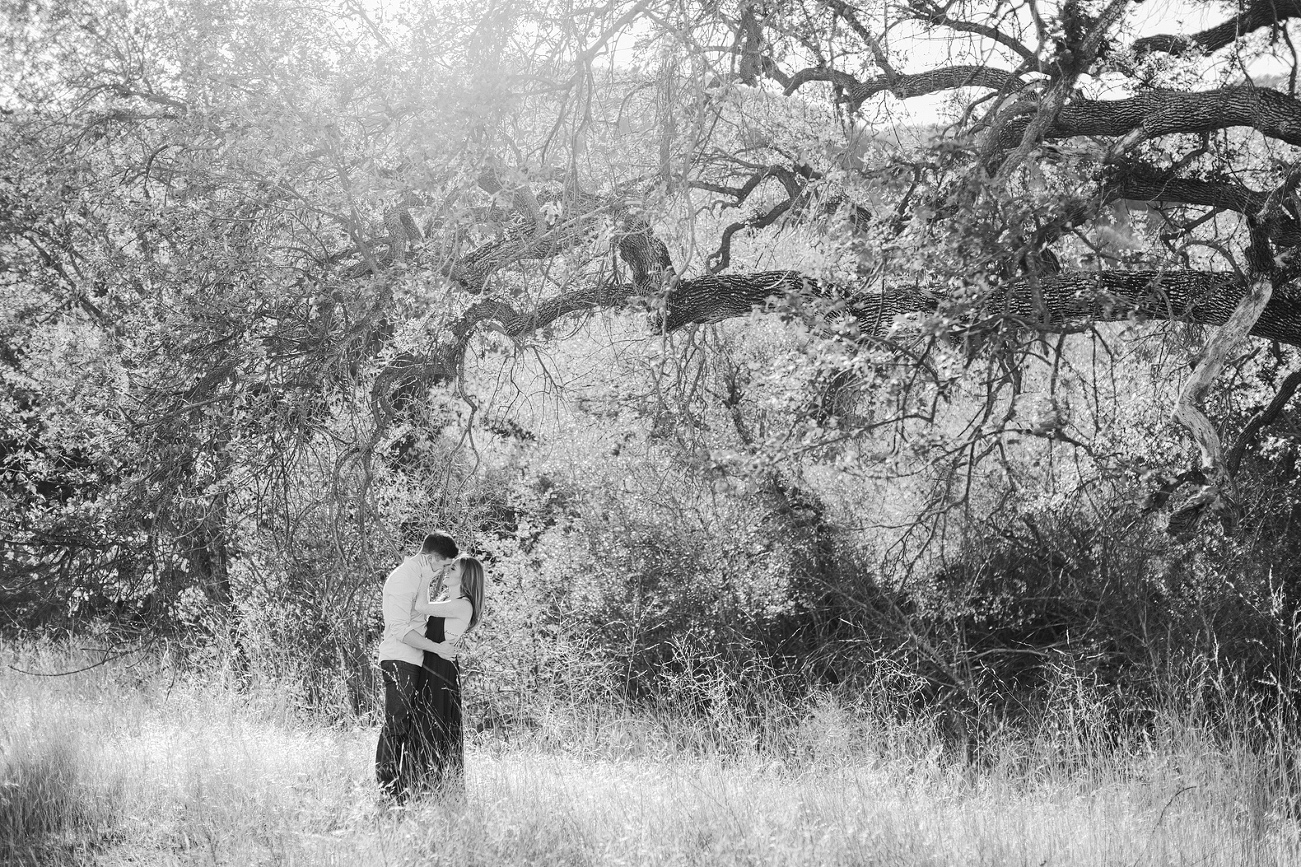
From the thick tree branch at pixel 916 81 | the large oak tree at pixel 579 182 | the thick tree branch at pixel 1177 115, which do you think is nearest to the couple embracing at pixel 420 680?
the large oak tree at pixel 579 182

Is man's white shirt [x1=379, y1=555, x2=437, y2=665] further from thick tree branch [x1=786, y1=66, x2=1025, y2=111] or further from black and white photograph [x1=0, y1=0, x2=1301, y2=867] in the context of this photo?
thick tree branch [x1=786, y1=66, x2=1025, y2=111]

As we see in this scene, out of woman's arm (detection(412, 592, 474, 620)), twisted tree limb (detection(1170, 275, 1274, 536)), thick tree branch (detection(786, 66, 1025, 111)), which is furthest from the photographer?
thick tree branch (detection(786, 66, 1025, 111))

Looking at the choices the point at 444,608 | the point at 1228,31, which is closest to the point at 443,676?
the point at 444,608

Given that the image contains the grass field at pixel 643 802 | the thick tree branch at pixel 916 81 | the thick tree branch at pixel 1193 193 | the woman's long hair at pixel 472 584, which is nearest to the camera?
the grass field at pixel 643 802

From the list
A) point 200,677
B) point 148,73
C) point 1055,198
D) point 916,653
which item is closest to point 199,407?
point 148,73

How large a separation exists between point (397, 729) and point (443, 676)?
0.33 metres

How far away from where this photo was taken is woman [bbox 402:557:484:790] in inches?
228

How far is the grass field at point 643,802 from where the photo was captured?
480cm

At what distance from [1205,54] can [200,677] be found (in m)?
8.30

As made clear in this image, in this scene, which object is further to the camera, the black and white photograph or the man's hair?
the man's hair

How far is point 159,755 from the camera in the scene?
702 cm

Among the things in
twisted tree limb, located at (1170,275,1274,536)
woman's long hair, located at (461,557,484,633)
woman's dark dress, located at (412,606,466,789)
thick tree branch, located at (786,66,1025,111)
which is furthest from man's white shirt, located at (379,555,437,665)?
thick tree branch, located at (786,66,1025,111)

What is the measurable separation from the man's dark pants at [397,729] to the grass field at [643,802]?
15 cm

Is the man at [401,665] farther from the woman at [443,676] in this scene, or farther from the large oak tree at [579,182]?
the large oak tree at [579,182]
